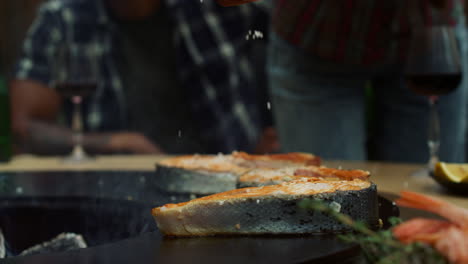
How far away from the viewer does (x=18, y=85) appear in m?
3.31

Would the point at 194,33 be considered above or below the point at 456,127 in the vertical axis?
above

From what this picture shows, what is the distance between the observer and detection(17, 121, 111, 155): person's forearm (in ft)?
10.4

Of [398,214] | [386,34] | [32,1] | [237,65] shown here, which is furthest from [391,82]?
[32,1]

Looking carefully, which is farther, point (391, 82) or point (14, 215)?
point (391, 82)

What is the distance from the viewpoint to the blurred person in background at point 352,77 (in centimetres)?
186

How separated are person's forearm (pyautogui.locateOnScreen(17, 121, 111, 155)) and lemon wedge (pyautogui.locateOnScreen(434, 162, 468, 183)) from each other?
7.21 ft

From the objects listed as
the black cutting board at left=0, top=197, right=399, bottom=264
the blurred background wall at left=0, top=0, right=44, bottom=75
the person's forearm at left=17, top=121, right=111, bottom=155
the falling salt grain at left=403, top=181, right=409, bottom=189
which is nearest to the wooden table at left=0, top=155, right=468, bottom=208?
the falling salt grain at left=403, top=181, right=409, bottom=189

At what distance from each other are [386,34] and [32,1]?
399cm

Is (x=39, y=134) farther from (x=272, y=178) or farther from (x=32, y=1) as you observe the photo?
(x=272, y=178)

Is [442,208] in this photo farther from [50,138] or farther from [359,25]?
[50,138]

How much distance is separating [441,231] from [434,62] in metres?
1.00

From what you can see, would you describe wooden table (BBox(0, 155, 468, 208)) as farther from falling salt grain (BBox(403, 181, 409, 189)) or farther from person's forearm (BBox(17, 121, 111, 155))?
person's forearm (BBox(17, 121, 111, 155))

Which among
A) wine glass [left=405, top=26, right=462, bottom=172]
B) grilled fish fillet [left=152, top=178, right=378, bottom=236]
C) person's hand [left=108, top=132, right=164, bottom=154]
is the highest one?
wine glass [left=405, top=26, right=462, bottom=172]

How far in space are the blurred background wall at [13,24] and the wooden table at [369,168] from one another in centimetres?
321
